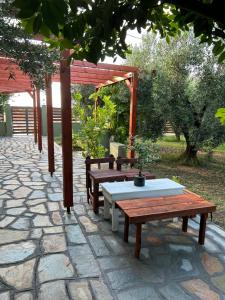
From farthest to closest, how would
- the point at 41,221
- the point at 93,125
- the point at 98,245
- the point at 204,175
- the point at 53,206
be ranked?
the point at 204,175
the point at 93,125
the point at 53,206
the point at 41,221
the point at 98,245

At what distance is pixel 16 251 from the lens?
9.24ft

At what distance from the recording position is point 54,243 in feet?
9.82

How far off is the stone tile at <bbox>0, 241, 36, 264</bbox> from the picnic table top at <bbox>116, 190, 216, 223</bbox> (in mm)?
1132

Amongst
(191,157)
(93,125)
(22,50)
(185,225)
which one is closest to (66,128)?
(22,50)

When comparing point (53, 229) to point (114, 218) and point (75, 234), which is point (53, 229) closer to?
point (75, 234)

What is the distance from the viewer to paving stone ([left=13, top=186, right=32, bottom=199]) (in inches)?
181

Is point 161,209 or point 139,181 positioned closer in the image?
point 161,209

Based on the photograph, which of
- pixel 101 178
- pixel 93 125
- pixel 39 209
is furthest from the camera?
pixel 93 125

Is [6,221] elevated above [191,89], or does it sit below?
below

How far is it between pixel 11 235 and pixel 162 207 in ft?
6.30

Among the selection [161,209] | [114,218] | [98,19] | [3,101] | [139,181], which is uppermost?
[3,101]

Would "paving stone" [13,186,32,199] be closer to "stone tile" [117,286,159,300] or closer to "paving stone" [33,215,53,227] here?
"paving stone" [33,215,53,227]

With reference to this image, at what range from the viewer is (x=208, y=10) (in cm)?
64

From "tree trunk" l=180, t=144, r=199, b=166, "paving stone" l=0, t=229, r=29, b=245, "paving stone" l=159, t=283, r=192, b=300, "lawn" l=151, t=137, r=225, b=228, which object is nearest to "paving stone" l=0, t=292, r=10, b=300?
"paving stone" l=0, t=229, r=29, b=245
